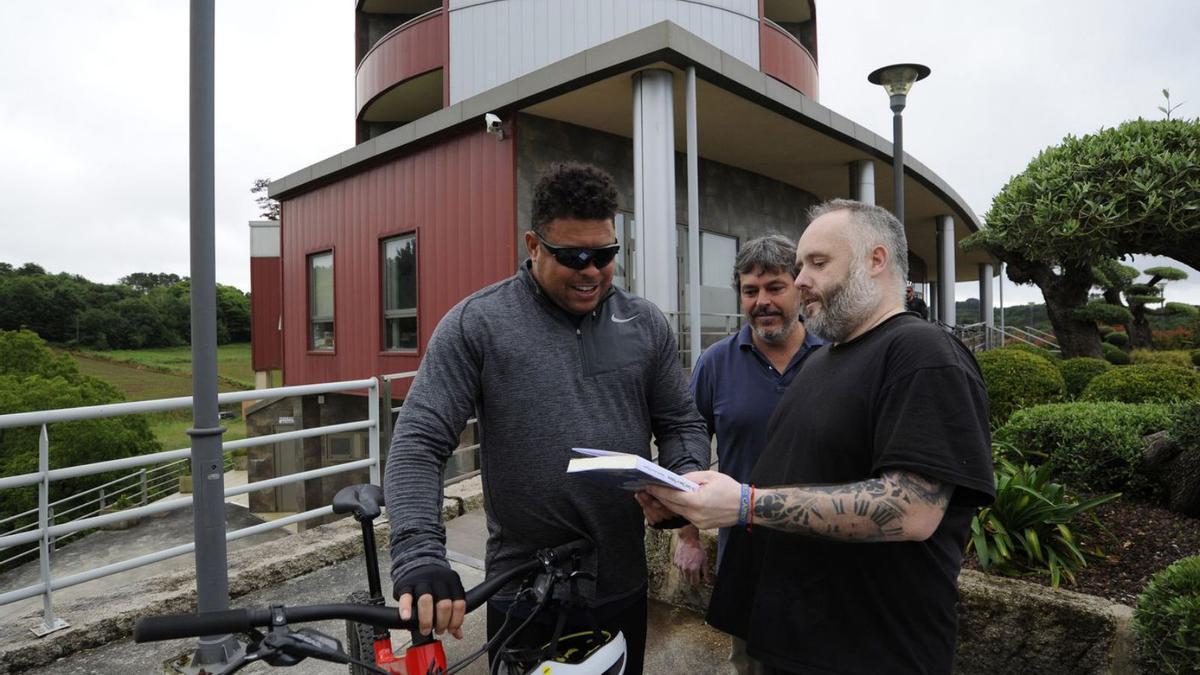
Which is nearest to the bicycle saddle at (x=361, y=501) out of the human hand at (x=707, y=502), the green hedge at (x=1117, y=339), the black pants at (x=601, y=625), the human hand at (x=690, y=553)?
the black pants at (x=601, y=625)

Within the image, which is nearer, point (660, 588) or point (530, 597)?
point (530, 597)

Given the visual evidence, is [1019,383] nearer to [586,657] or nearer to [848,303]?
[848,303]

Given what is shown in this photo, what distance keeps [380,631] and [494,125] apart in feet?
25.5

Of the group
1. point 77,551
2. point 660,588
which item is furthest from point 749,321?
point 77,551

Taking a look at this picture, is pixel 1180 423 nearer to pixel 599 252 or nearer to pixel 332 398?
pixel 599 252

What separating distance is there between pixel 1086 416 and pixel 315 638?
5.15m

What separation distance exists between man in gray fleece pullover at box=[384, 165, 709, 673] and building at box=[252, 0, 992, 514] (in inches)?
221

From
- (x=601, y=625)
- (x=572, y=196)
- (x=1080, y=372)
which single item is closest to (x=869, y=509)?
(x=601, y=625)

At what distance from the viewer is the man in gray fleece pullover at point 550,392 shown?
1731 mm

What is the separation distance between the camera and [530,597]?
5.12ft

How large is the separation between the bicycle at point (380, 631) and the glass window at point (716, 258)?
30.5 ft

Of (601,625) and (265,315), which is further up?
(265,315)

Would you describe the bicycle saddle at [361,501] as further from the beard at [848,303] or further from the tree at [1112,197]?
the tree at [1112,197]

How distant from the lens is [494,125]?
8.63m
